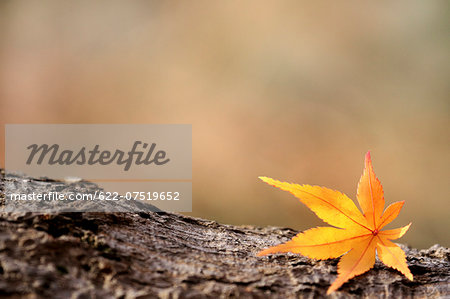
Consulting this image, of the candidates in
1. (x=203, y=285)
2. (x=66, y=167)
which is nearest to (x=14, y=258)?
(x=203, y=285)

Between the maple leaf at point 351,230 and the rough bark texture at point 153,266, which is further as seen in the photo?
the maple leaf at point 351,230

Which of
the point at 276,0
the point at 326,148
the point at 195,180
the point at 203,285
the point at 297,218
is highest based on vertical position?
the point at 276,0

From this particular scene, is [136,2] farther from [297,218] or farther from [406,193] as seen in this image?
[406,193]

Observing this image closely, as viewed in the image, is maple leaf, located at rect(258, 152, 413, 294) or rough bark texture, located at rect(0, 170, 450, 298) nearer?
rough bark texture, located at rect(0, 170, 450, 298)
